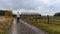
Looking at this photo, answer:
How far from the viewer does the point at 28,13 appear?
14900cm

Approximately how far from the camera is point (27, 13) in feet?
487

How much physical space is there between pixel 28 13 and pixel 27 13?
1028mm
